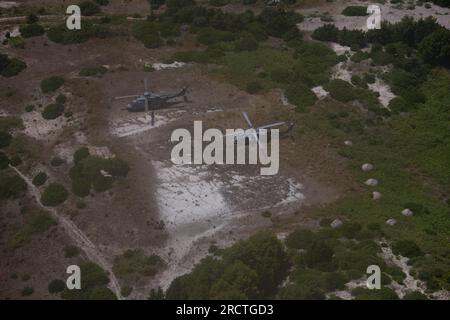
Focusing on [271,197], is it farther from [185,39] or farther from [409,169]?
[185,39]

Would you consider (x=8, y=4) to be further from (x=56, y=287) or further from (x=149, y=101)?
(x=56, y=287)

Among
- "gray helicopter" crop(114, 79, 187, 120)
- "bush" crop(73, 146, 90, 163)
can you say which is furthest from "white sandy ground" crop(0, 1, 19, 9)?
"bush" crop(73, 146, 90, 163)

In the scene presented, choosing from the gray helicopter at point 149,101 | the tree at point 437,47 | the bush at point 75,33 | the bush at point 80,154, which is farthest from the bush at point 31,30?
the tree at point 437,47

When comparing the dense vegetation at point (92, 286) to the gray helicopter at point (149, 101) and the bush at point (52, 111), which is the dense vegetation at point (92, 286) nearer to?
the gray helicopter at point (149, 101)

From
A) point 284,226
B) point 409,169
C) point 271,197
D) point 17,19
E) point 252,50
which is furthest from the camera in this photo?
point 17,19

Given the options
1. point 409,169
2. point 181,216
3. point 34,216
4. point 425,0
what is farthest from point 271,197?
point 425,0

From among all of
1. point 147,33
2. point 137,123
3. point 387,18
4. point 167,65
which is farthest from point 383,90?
point 147,33
